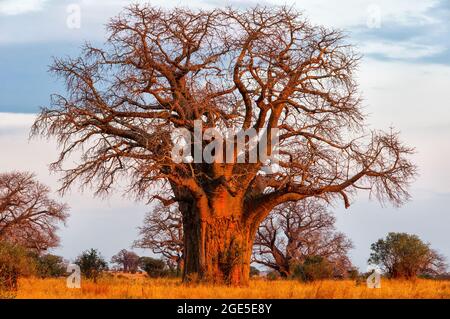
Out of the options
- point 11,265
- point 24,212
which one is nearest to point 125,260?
point 24,212

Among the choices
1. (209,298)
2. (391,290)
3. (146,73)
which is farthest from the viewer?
(146,73)

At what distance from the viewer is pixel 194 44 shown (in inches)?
694

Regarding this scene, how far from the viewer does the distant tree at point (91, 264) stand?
1858 centimetres

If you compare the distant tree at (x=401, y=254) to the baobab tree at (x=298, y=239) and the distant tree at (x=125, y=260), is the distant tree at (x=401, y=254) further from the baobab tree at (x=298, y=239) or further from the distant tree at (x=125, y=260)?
the distant tree at (x=125, y=260)

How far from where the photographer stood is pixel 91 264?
18.7 m

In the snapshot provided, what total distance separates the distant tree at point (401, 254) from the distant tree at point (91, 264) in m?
9.08

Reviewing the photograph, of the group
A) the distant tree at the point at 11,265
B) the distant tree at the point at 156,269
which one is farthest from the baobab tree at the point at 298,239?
the distant tree at the point at 11,265

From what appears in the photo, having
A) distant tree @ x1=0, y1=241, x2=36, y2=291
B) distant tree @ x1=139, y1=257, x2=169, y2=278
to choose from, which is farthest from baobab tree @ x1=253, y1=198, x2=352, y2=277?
distant tree @ x1=0, y1=241, x2=36, y2=291

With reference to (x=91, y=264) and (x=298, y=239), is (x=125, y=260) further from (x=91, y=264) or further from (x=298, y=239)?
(x=91, y=264)

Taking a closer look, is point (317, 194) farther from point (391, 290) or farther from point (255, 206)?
point (391, 290)

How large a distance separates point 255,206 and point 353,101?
3452mm

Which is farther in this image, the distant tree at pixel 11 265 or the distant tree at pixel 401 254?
the distant tree at pixel 401 254

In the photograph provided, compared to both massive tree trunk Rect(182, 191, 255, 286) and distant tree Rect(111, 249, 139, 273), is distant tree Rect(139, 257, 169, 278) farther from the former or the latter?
distant tree Rect(111, 249, 139, 273)

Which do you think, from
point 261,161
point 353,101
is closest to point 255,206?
point 261,161
